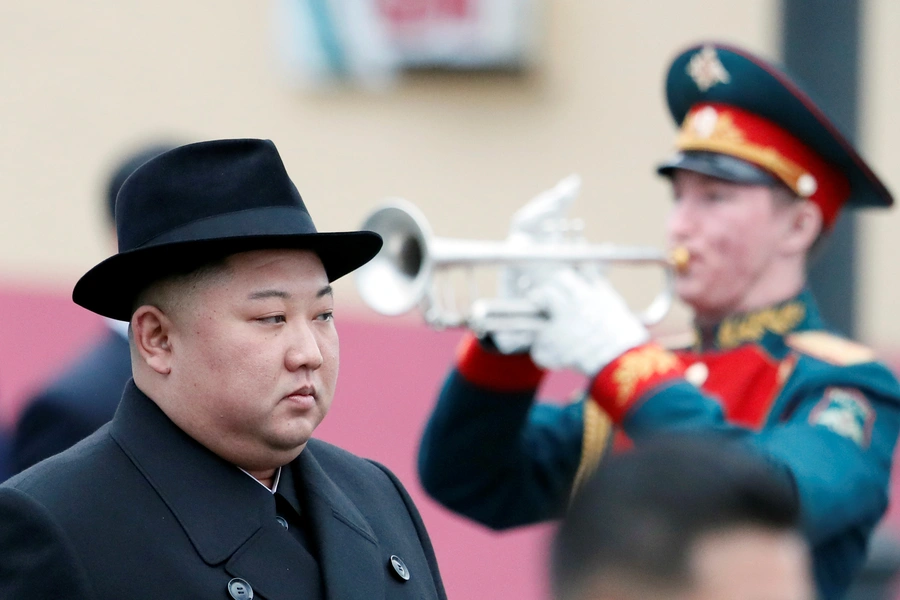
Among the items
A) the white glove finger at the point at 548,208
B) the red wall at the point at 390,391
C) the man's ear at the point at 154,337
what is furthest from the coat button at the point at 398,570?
the red wall at the point at 390,391

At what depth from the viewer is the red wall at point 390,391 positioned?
684 cm

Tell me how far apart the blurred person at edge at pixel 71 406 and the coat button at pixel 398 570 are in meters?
1.17

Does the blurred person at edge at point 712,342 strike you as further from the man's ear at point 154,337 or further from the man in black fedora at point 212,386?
the man's ear at point 154,337

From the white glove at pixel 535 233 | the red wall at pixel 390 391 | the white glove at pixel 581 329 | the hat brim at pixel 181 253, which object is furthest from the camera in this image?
the red wall at pixel 390 391

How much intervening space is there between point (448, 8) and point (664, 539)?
Result: 595 centimetres

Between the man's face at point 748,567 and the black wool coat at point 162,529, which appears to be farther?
the black wool coat at point 162,529

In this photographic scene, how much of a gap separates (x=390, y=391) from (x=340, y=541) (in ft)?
16.5

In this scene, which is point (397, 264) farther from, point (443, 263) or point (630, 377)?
point (630, 377)

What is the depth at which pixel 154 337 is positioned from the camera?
2.26 m

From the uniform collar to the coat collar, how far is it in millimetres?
1578

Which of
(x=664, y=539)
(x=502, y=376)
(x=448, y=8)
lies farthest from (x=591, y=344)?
(x=448, y=8)

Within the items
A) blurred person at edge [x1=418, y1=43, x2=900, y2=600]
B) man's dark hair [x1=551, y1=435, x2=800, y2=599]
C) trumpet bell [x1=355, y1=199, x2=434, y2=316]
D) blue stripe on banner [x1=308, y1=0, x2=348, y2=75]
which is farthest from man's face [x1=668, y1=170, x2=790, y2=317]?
blue stripe on banner [x1=308, y1=0, x2=348, y2=75]

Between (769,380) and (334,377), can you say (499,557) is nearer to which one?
(769,380)

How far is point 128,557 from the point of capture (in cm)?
211
